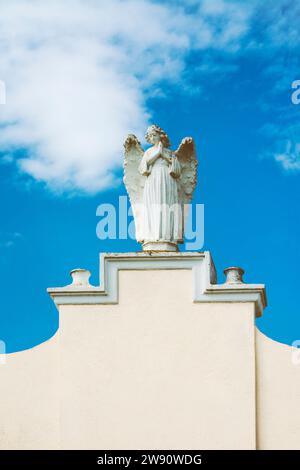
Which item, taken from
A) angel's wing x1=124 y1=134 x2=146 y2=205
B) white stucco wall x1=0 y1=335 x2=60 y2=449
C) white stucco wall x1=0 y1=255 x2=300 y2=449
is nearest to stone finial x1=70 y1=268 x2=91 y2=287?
white stucco wall x1=0 y1=255 x2=300 y2=449

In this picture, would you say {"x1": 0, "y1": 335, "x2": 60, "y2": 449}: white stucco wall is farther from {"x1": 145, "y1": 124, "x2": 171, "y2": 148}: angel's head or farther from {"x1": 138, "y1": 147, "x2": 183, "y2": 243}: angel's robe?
{"x1": 145, "y1": 124, "x2": 171, "y2": 148}: angel's head

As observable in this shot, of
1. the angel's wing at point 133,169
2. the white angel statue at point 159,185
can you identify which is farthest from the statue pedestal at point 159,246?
the angel's wing at point 133,169

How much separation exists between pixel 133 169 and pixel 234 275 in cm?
233

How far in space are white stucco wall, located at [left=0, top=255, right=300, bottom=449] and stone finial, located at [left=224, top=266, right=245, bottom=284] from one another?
1.10ft

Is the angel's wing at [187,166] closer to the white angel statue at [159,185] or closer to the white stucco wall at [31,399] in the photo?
the white angel statue at [159,185]

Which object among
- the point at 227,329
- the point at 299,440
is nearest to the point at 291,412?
the point at 299,440

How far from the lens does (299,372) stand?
51.8ft

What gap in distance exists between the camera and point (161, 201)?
16641 millimetres

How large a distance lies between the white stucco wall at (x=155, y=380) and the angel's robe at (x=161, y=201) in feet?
2.29

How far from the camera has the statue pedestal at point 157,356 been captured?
1561 centimetres

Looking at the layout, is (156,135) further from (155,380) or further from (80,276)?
(155,380)

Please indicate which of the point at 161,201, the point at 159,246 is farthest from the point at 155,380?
the point at 161,201

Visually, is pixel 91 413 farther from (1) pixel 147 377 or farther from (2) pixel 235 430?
(2) pixel 235 430
